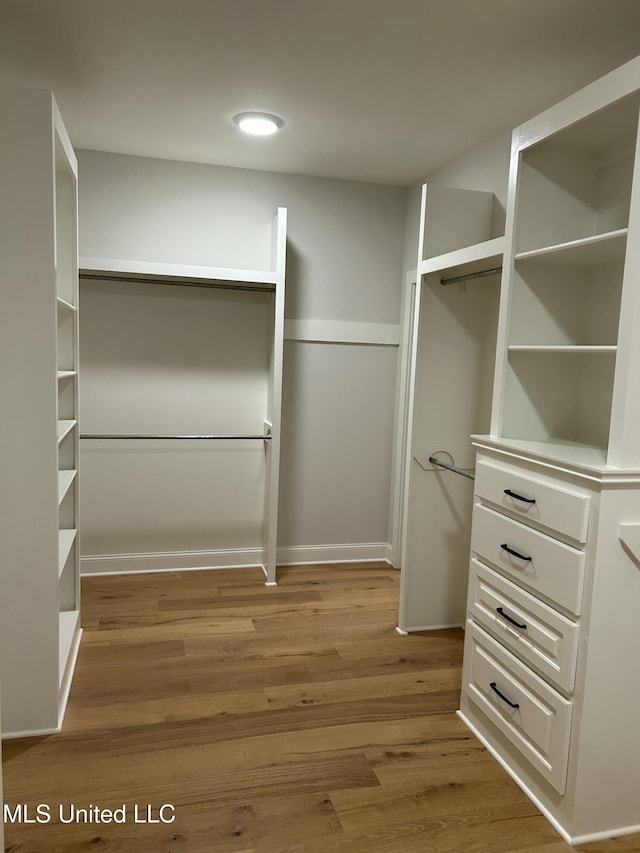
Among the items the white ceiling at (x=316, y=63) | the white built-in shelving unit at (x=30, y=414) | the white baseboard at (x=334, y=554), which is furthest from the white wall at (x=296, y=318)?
the white built-in shelving unit at (x=30, y=414)

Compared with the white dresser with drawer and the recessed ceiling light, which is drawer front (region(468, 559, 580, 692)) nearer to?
the white dresser with drawer

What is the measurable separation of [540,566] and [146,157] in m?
3.07

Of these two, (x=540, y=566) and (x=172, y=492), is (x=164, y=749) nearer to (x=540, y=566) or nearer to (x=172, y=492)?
(x=540, y=566)

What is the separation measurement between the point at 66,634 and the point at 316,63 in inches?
97.5

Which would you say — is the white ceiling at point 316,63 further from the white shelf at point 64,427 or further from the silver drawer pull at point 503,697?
the silver drawer pull at point 503,697

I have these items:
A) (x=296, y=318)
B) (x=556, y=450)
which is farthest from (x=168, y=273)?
(x=556, y=450)

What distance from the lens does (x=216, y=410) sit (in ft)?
13.0

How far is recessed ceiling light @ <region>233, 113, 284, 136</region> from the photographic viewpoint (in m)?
2.94

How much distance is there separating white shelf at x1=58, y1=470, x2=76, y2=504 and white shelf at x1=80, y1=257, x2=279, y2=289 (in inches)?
46.0

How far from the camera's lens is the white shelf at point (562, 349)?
1.84m

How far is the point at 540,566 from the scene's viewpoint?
200 centimetres

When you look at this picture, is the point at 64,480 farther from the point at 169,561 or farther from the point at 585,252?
the point at 585,252

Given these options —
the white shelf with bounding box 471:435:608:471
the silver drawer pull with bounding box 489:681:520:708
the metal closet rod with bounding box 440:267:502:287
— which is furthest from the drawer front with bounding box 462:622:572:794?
the metal closet rod with bounding box 440:267:502:287

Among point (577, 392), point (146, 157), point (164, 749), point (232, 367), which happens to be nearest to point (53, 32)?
point (146, 157)
